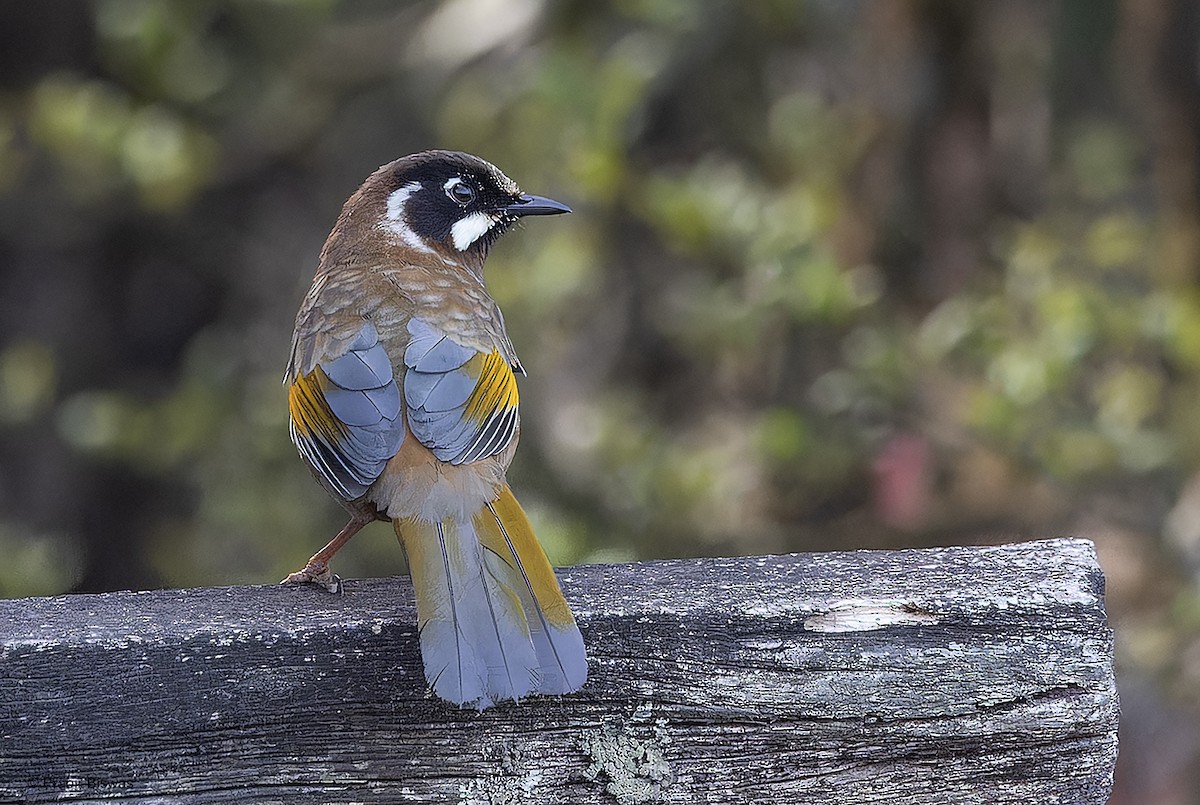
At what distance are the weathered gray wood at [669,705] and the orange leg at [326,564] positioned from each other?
0.34m

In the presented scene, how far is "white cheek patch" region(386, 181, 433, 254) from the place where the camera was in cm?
350

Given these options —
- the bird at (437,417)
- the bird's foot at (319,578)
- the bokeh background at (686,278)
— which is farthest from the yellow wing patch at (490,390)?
the bokeh background at (686,278)

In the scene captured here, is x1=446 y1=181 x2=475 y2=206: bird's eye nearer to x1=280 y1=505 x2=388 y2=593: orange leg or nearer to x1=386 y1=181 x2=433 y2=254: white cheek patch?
x1=386 y1=181 x2=433 y2=254: white cheek patch

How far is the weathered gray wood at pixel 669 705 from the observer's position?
180 centimetres

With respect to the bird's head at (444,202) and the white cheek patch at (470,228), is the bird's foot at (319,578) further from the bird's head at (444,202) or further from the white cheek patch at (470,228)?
the white cheek patch at (470,228)

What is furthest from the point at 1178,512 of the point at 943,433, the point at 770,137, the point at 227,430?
the point at 227,430

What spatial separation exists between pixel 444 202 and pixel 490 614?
1.84m

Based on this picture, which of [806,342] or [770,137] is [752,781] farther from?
[770,137]

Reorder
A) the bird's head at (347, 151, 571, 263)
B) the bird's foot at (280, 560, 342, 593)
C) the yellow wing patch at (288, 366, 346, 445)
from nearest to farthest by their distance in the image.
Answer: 1. the bird's foot at (280, 560, 342, 593)
2. the yellow wing patch at (288, 366, 346, 445)
3. the bird's head at (347, 151, 571, 263)

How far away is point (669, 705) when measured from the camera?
1.87 meters

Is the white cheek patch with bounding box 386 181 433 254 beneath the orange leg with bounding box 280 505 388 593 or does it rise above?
above

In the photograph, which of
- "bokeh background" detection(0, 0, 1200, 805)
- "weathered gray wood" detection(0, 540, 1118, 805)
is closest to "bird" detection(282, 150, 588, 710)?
"weathered gray wood" detection(0, 540, 1118, 805)

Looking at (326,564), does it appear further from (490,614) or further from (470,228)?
(470,228)

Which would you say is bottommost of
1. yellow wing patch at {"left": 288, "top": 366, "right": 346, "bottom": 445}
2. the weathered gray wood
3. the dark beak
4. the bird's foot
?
the weathered gray wood
